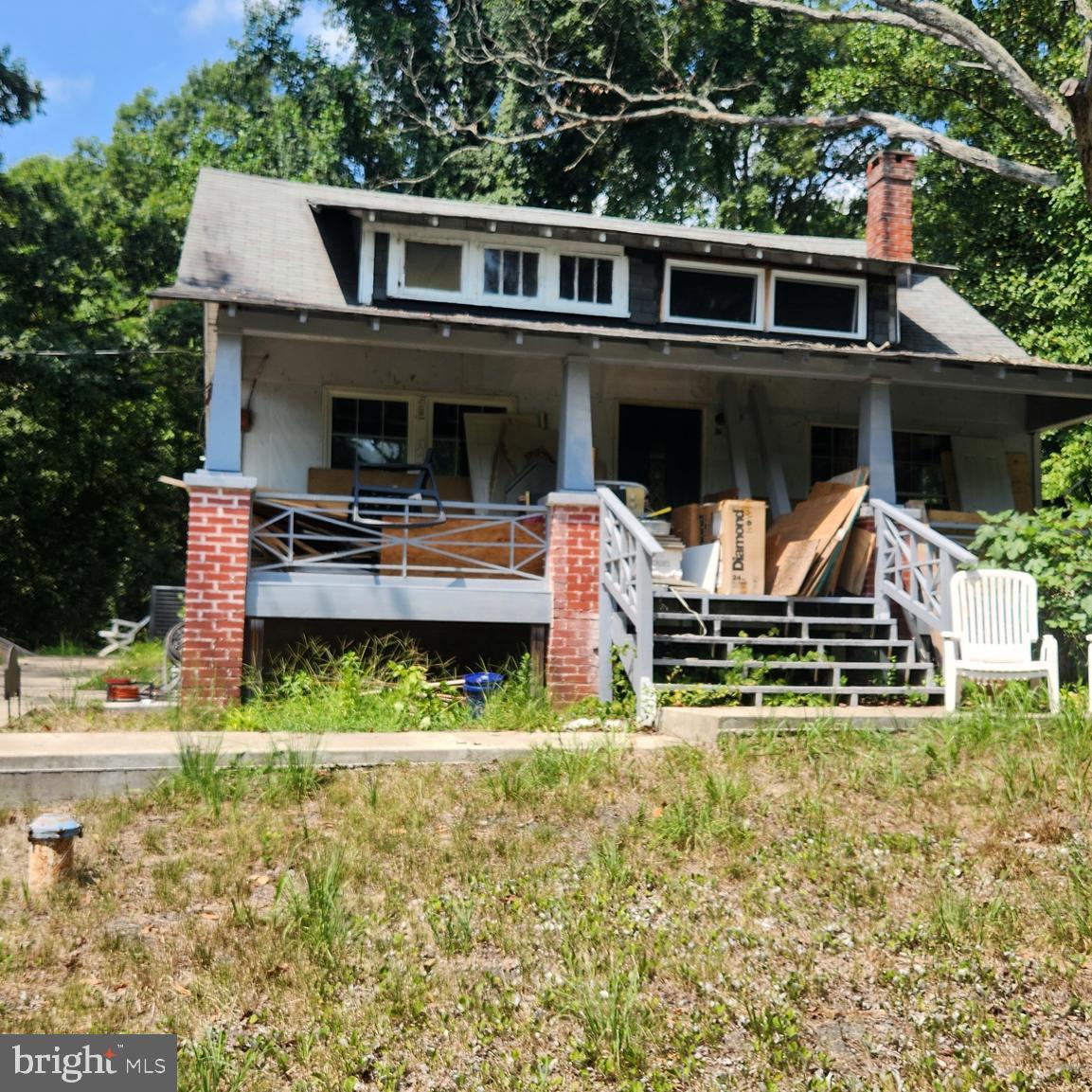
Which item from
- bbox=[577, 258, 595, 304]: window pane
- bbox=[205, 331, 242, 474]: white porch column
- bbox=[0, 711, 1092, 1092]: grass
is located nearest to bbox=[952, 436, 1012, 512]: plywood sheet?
bbox=[577, 258, 595, 304]: window pane

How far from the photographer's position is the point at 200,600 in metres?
10.2

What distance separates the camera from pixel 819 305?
13875 mm

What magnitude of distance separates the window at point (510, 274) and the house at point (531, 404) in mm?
25

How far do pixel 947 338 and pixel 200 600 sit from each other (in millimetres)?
9902

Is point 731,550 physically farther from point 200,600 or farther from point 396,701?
point 200,600

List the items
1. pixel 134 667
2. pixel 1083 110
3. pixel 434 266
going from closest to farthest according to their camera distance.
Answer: pixel 1083 110 → pixel 434 266 → pixel 134 667

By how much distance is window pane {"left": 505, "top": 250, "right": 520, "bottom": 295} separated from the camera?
13.1 metres

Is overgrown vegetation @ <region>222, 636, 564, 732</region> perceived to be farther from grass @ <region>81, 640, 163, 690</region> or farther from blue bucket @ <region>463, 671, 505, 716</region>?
grass @ <region>81, 640, 163, 690</region>

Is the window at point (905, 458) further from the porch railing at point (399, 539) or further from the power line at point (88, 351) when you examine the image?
the power line at point (88, 351)

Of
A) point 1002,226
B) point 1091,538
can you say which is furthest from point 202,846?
point 1002,226

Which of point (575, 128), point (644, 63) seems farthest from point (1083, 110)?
point (644, 63)

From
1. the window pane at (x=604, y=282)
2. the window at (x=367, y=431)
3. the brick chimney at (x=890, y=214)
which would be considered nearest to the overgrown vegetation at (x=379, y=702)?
the window at (x=367, y=431)

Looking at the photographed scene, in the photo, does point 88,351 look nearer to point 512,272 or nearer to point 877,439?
point 512,272

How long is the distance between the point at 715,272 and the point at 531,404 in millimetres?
2727
